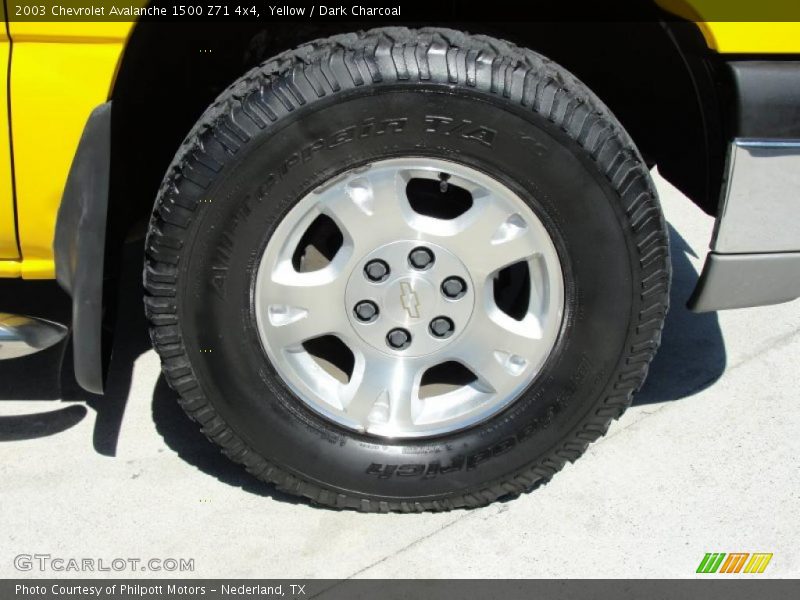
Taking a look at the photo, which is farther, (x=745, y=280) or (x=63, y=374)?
(x=63, y=374)

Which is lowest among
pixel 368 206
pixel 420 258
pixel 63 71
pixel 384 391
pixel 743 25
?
pixel 384 391

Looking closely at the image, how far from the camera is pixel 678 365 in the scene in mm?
3275

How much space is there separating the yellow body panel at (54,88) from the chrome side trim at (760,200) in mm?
1427

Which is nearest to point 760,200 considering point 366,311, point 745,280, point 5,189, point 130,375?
point 745,280


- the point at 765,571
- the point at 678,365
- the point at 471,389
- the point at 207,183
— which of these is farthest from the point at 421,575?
the point at 678,365

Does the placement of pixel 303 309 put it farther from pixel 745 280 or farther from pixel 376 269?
pixel 745 280

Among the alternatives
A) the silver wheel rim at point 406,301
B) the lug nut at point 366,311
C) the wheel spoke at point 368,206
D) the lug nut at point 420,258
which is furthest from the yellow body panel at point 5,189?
the lug nut at point 420,258

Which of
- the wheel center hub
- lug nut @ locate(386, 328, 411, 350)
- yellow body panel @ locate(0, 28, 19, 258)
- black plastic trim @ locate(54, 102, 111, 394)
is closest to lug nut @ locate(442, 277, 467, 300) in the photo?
the wheel center hub

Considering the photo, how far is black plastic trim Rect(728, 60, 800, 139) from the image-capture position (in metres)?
2.18

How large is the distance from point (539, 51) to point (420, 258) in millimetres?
748

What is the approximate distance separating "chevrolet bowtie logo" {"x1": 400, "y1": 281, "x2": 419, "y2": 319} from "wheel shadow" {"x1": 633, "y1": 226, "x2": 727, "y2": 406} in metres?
1.00

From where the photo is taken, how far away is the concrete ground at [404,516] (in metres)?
2.48

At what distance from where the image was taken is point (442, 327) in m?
2.47

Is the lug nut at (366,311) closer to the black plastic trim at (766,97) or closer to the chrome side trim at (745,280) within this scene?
the chrome side trim at (745,280)
